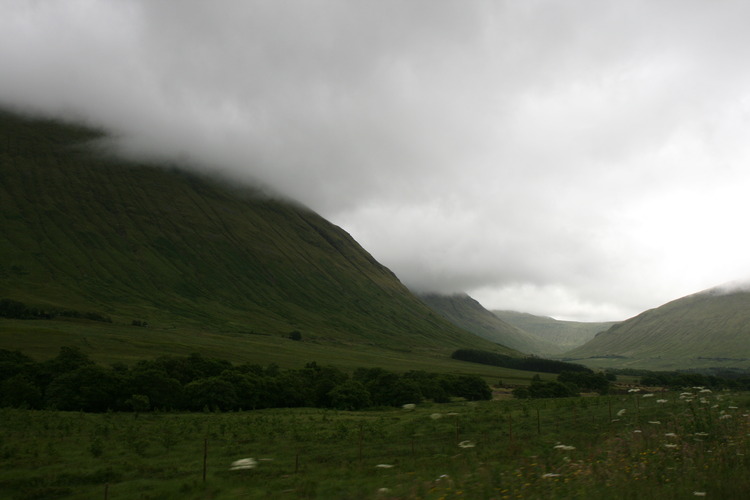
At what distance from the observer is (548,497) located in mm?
12594

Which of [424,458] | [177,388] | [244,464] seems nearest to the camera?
[424,458]

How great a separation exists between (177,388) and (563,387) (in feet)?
268

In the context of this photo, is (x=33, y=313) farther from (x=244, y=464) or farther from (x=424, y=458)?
(x=424, y=458)

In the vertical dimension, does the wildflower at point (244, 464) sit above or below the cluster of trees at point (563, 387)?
above

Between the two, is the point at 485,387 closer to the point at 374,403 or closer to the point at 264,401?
the point at 374,403

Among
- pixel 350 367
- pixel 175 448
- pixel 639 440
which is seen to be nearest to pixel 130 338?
pixel 350 367

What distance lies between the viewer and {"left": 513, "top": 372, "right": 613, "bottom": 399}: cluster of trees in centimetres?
9988

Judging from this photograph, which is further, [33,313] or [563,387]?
[33,313]

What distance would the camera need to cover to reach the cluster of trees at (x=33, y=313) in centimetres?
16354

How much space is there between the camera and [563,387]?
103938 mm

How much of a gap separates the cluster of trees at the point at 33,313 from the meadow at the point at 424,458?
→ 15602 cm

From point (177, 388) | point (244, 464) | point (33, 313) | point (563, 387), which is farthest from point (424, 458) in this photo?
point (33, 313)

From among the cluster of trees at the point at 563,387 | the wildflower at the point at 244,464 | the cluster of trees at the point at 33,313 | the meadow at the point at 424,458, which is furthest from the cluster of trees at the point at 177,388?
the cluster of trees at the point at 33,313

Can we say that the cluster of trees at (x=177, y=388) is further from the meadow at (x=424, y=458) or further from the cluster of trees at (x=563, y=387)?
the cluster of trees at (x=563, y=387)
